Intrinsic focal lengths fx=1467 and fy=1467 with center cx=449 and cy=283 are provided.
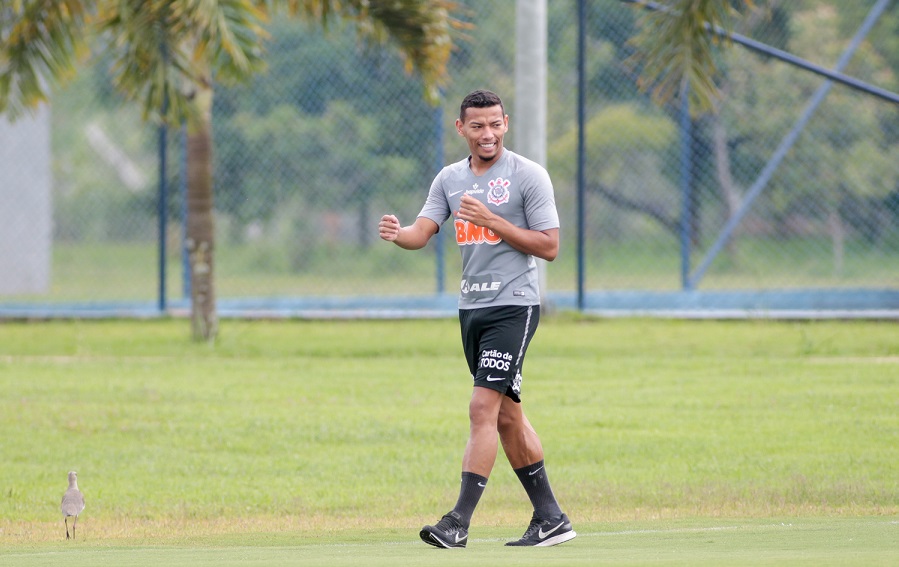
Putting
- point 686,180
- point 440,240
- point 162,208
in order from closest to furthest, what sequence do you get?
1. point 162,208
2. point 440,240
3. point 686,180

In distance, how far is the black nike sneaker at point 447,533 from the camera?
6027 mm

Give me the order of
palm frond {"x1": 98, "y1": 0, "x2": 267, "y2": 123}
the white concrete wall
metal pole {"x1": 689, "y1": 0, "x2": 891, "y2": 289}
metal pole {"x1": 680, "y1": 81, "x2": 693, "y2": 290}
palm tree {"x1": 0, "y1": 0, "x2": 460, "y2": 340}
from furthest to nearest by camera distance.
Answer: the white concrete wall < metal pole {"x1": 680, "y1": 81, "x2": 693, "y2": 290} < metal pole {"x1": 689, "y1": 0, "x2": 891, "y2": 289} < palm tree {"x1": 0, "y1": 0, "x2": 460, "y2": 340} < palm frond {"x1": 98, "y1": 0, "x2": 267, "y2": 123}

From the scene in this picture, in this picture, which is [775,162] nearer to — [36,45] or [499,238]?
[36,45]

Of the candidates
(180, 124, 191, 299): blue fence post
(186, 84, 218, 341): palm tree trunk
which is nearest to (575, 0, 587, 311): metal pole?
(186, 84, 218, 341): palm tree trunk

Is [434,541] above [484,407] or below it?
below

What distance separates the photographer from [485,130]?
629 centimetres

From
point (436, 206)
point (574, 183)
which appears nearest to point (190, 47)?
point (574, 183)

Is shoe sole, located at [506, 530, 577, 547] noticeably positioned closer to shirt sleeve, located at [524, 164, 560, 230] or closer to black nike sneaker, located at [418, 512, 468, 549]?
black nike sneaker, located at [418, 512, 468, 549]

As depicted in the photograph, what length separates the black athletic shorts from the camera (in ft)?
20.5

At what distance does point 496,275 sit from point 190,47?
32.6 ft

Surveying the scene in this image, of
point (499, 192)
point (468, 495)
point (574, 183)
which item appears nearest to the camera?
point (468, 495)

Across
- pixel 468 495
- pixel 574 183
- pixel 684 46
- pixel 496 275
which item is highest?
pixel 684 46

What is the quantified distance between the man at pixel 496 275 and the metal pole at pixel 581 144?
11331 millimetres

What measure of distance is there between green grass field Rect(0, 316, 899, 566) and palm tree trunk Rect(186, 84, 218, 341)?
47cm
